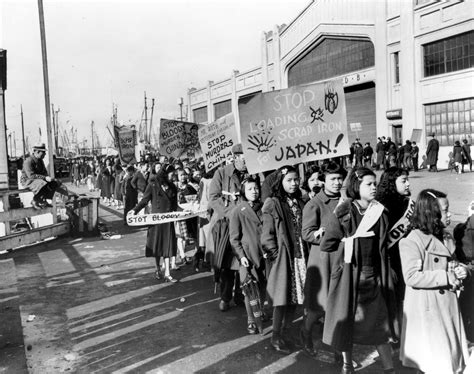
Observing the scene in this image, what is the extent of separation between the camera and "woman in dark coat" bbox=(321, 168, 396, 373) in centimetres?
391

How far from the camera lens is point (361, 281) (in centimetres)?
396

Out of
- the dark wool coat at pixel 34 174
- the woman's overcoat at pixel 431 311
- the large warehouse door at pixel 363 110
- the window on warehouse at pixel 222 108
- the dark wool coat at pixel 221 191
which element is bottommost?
the woman's overcoat at pixel 431 311

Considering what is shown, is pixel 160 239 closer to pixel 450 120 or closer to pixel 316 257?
pixel 316 257

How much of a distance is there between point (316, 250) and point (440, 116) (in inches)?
Result: 875

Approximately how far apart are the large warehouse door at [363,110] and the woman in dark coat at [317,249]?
2525 centimetres

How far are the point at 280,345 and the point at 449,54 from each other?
22.5 m

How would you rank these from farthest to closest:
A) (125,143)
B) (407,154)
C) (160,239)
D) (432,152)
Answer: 1. (407,154)
2. (432,152)
3. (125,143)
4. (160,239)

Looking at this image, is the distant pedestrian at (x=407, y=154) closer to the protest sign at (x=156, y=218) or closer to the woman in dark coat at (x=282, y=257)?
the protest sign at (x=156, y=218)

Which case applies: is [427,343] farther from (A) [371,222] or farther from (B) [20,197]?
(B) [20,197]

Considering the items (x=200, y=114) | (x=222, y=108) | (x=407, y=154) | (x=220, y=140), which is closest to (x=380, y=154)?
(x=407, y=154)

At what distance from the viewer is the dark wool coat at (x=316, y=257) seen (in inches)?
175

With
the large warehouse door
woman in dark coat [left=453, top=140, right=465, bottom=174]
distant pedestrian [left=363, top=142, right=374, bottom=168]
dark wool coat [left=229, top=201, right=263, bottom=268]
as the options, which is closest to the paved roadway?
dark wool coat [left=229, top=201, right=263, bottom=268]

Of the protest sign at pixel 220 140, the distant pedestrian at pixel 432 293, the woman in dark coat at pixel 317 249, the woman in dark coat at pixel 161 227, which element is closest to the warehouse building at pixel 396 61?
the protest sign at pixel 220 140

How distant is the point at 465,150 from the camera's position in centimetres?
2105
